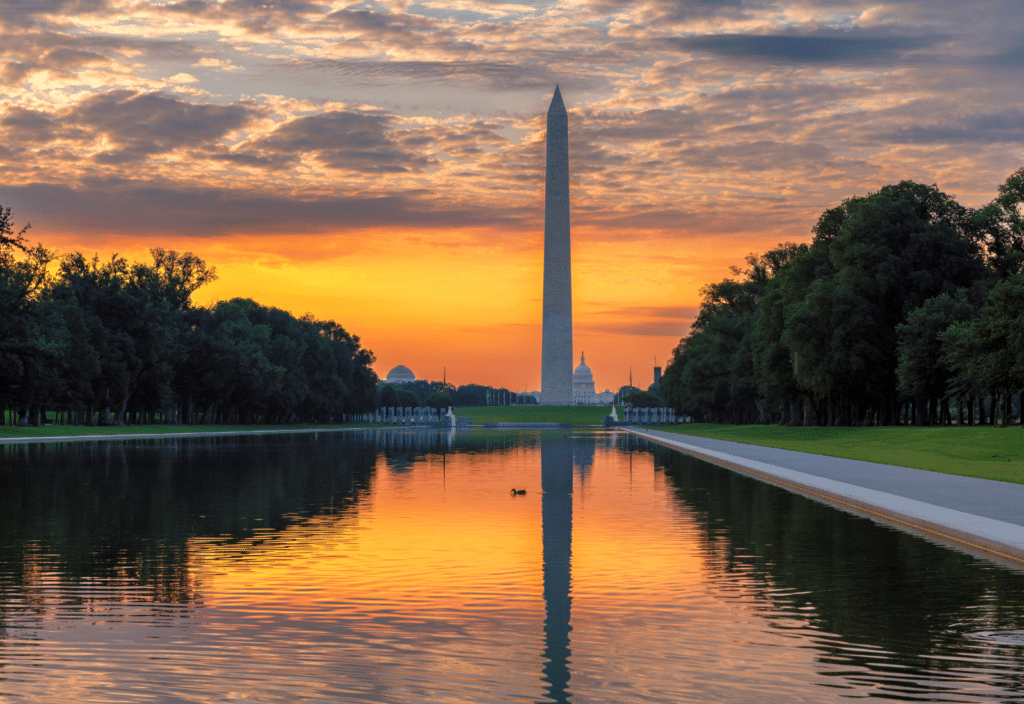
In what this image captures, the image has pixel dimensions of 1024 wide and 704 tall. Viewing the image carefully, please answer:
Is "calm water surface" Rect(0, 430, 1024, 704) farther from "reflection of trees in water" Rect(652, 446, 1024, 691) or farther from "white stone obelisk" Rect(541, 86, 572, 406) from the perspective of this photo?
"white stone obelisk" Rect(541, 86, 572, 406)

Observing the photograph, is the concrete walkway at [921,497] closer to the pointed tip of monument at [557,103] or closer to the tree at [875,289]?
the tree at [875,289]

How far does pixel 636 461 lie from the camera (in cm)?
4256

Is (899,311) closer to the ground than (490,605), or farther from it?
farther from it

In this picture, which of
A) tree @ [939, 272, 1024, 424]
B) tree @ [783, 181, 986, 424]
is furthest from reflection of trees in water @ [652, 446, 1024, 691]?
tree @ [783, 181, 986, 424]

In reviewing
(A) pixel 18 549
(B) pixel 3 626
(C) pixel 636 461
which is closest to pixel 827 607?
(B) pixel 3 626

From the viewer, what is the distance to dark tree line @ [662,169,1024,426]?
5844cm

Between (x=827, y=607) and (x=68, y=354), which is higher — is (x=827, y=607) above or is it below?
below

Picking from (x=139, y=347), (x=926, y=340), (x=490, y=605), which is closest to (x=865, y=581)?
(x=490, y=605)

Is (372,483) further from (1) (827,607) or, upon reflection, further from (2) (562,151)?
(2) (562,151)

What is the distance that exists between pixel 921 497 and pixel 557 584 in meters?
13.0

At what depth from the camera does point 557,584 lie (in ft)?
43.0

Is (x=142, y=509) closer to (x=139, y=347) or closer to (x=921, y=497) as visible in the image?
(x=921, y=497)

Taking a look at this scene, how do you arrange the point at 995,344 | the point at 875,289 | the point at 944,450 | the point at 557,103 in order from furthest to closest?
the point at 557,103 → the point at 875,289 → the point at 995,344 → the point at 944,450

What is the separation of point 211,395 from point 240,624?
110 m
